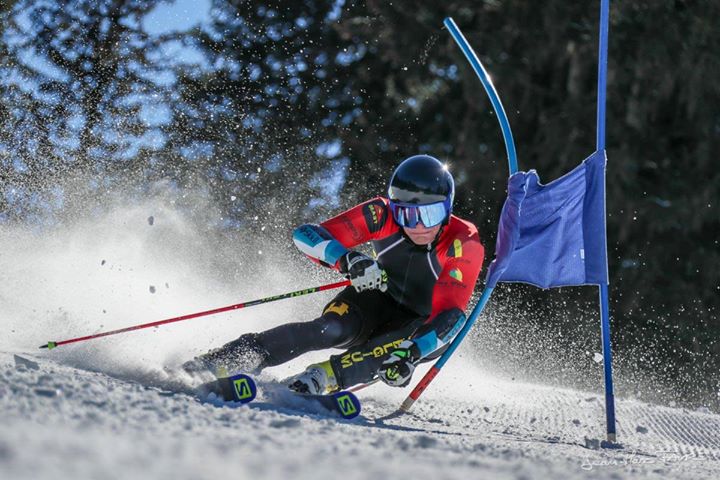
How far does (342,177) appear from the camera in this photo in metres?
12.0

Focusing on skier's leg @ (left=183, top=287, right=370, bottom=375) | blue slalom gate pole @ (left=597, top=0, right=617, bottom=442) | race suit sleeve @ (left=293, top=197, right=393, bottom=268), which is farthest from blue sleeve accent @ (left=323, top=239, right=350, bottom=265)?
blue slalom gate pole @ (left=597, top=0, right=617, bottom=442)

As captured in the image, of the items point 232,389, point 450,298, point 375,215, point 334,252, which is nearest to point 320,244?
point 334,252

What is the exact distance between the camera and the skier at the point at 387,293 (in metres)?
3.50

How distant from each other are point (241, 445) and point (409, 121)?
34.4 ft

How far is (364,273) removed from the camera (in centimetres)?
366

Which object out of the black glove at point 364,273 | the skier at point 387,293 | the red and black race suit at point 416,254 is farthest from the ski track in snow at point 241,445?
the red and black race suit at point 416,254

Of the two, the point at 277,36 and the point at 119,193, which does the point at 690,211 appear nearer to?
the point at 277,36

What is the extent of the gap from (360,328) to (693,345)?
9.03 m

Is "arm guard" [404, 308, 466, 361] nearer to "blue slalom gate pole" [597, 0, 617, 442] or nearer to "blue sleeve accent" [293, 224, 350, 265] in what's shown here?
"blue sleeve accent" [293, 224, 350, 265]

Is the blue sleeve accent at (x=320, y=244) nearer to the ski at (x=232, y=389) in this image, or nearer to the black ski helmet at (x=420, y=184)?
the black ski helmet at (x=420, y=184)

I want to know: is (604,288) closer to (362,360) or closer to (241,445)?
(362,360)

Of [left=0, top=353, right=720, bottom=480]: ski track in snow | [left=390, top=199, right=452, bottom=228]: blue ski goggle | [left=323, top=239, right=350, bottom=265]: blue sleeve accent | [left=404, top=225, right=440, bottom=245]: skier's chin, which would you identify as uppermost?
[left=390, top=199, right=452, bottom=228]: blue ski goggle

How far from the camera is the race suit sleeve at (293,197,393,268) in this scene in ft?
12.7

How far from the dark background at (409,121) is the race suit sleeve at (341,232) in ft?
22.1
